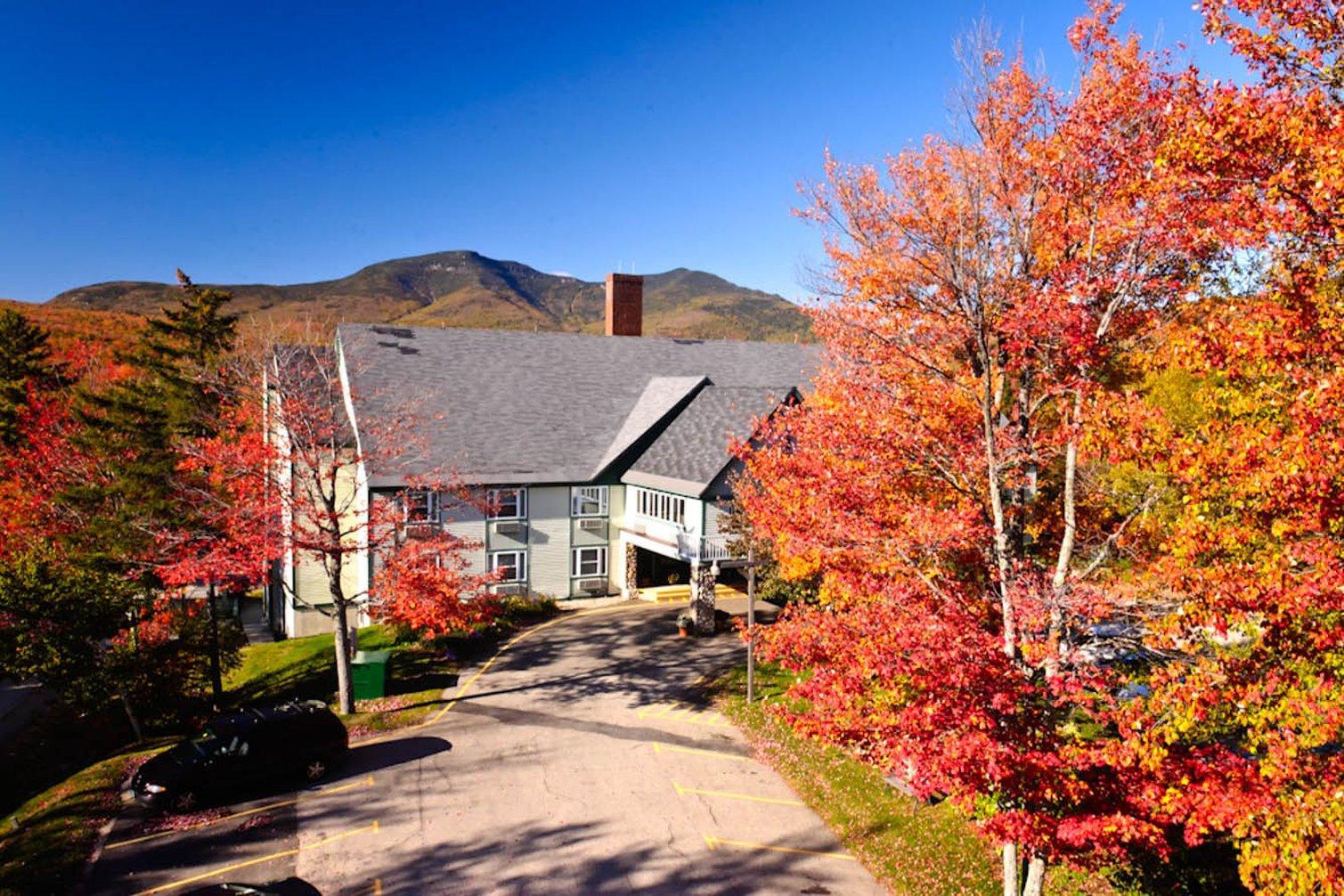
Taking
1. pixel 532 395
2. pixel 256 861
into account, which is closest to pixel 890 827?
pixel 256 861

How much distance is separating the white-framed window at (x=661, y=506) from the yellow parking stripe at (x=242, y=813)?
15575 mm

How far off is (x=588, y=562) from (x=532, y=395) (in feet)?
27.7

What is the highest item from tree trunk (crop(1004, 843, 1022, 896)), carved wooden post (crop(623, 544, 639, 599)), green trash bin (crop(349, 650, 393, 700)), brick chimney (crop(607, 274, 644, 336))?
brick chimney (crop(607, 274, 644, 336))

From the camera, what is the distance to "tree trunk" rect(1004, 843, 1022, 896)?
1094 cm

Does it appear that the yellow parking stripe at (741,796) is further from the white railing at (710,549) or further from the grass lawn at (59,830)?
the white railing at (710,549)

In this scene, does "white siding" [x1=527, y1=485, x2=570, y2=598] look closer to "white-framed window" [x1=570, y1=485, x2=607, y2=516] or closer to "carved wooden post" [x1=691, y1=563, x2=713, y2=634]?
"white-framed window" [x1=570, y1=485, x2=607, y2=516]

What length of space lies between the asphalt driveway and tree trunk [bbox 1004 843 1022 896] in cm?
258

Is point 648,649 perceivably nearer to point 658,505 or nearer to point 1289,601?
point 658,505

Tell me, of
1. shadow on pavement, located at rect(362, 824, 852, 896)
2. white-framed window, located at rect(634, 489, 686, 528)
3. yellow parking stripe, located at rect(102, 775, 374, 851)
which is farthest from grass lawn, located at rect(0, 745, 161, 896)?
white-framed window, located at rect(634, 489, 686, 528)

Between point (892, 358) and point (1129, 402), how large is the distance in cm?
390

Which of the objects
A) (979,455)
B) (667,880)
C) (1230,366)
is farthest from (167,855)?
(1230,366)

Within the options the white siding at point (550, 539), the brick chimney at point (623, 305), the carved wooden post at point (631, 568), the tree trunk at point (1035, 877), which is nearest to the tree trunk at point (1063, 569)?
the tree trunk at point (1035, 877)

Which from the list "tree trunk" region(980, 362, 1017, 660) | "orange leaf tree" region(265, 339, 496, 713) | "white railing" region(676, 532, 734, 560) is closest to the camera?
"tree trunk" region(980, 362, 1017, 660)

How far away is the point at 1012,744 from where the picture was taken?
9.36 meters
